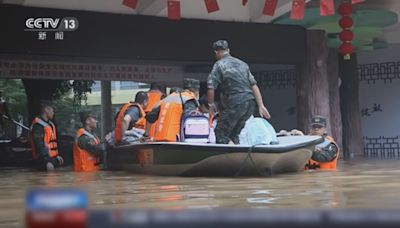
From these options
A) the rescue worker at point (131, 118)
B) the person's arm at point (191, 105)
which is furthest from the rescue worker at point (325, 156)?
the rescue worker at point (131, 118)

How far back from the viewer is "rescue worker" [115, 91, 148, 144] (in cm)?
798

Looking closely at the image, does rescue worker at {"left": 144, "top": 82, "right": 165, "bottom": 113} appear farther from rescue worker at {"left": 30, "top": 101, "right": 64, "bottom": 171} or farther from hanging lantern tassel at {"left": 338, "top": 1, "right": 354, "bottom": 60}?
hanging lantern tassel at {"left": 338, "top": 1, "right": 354, "bottom": 60}

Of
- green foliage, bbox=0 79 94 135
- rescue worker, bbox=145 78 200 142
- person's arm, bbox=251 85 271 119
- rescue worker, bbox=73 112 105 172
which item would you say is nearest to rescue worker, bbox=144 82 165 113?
rescue worker, bbox=73 112 105 172

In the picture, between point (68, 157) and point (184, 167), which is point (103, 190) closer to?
point (184, 167)

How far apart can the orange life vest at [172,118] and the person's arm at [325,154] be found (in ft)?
5.44

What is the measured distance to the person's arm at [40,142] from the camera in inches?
335

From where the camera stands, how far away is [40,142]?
28.0ft

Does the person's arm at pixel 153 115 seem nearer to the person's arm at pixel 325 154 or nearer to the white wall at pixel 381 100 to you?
the person's arm at pixel 325 154

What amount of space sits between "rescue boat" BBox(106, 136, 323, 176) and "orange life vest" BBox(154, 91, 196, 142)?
32 centimetres

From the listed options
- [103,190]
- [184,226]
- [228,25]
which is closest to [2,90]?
[228,25]

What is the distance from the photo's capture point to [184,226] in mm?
765

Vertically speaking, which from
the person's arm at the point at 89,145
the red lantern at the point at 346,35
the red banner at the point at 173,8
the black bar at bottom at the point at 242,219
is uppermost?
the red banner at the point at 173,8

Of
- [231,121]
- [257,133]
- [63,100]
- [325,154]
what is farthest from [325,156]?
[63,100]

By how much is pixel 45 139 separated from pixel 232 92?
327cm
